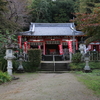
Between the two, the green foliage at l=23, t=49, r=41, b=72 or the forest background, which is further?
the forest background

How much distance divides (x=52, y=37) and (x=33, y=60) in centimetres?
859

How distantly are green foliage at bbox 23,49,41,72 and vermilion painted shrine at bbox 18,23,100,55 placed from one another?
5.05m

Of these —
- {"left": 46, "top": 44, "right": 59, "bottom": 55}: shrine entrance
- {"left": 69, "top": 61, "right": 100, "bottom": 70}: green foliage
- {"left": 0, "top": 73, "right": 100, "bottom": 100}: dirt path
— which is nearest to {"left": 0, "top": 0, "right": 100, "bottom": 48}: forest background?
{"left": 46, "top": 44, "right": 59, "bottom": 55}: shrine entrance

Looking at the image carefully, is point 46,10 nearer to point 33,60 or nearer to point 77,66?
point 33,60

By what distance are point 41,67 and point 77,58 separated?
3478mm

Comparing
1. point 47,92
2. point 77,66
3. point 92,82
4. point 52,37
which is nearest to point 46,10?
point 52,37

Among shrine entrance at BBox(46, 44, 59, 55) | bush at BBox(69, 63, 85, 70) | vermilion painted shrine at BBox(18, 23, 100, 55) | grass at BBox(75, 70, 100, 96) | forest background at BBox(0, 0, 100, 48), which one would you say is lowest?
grass at BBox(75, 70, 100, 96)

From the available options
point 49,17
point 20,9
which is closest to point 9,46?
point 20,9

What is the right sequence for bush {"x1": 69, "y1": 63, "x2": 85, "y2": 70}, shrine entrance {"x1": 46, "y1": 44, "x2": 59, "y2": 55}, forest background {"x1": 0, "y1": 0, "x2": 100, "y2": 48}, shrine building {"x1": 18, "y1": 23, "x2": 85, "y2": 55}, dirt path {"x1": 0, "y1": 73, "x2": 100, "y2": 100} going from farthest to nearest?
shrine entrance {"x1": 46, "y1": 44, "x2": 59, "y2": 55}, shrine building {"x1": 18, "y1": 23, "x2": 85, "y2": 55}, forest background {"x1": 0, "y1": 0, "x2": 100, "y2": 48}, bush {"x1": 69, "y1": 63, "x2": 85, "y2": 70}, dirt path {"x1": 0, "y1": 73, "x2": 100, "y2": 100}

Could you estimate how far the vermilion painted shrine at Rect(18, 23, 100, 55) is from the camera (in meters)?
17.3

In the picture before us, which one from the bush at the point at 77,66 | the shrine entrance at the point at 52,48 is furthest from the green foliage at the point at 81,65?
the shrine entrance at the point at 52,48

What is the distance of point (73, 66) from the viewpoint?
36.8 feet

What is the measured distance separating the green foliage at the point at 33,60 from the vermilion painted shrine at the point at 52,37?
199 inches

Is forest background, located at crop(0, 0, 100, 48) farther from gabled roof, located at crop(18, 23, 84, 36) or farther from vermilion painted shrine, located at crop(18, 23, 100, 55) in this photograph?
vermilion painted shrine, located at crop(18, 23, 100, 55)
